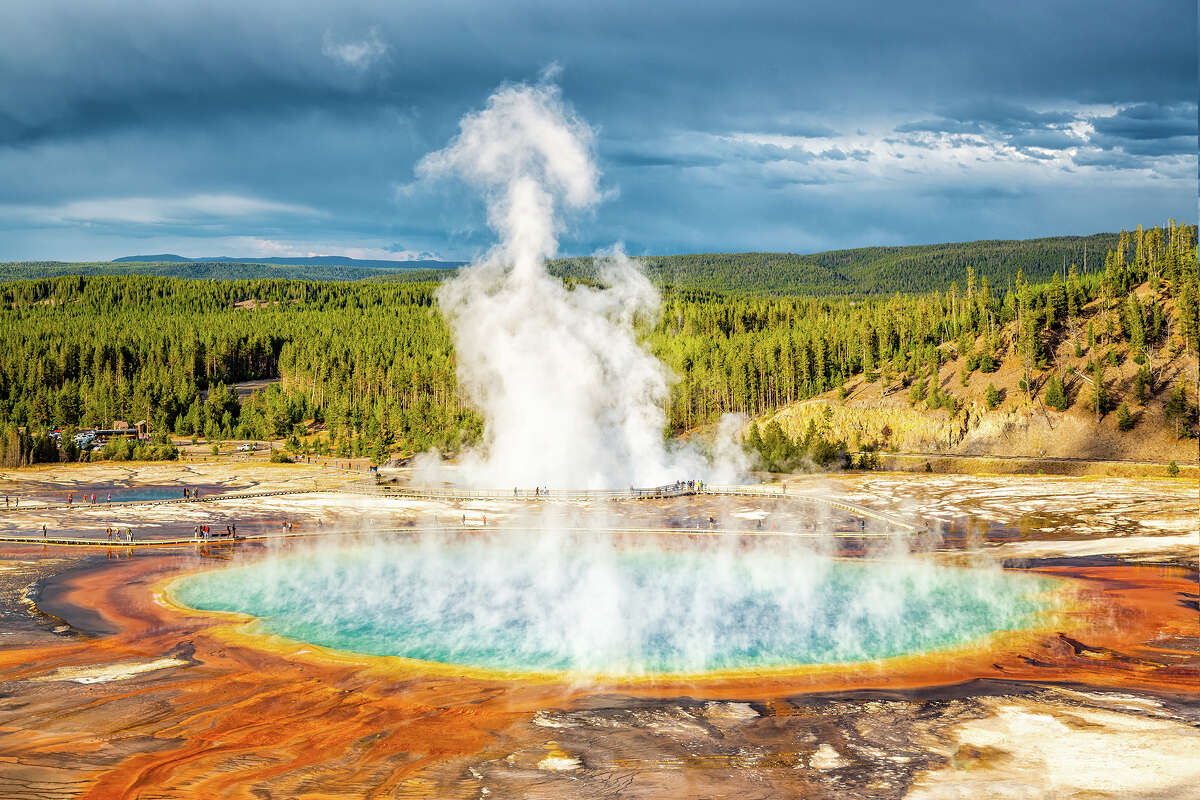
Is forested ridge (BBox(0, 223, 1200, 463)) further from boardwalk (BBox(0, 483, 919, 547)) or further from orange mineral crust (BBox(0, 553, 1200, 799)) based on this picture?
orange mineral crust (BBox(0, 553, 1200, 799))

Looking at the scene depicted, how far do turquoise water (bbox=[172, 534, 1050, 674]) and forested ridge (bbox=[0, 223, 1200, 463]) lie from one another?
165 ft

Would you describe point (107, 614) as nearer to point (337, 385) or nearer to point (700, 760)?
point (700, 760)

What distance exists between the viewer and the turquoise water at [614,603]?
3111 cm

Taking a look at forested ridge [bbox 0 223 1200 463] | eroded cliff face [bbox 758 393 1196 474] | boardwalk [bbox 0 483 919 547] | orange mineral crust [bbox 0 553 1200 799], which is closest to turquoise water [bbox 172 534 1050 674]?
orange mineral crust [bbox 0 553 1200 799]

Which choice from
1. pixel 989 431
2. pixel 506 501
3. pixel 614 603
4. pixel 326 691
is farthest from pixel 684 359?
pixel 326 691

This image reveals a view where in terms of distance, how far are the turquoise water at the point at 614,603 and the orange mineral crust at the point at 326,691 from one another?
64.5 inches

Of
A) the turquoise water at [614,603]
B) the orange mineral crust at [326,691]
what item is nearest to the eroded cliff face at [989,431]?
the turquoise water at [614,603]

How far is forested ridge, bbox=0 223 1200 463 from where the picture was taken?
340 feet

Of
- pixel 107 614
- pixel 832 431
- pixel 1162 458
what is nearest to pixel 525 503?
pixel 107 614

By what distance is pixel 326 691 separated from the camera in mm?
26609

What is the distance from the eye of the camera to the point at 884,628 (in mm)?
33844

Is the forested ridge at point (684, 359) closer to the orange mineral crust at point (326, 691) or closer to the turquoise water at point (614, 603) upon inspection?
the turquoise water at point (614, 603)

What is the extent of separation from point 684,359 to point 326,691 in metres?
113

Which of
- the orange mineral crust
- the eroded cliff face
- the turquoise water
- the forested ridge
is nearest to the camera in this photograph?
the orange mineral crust
